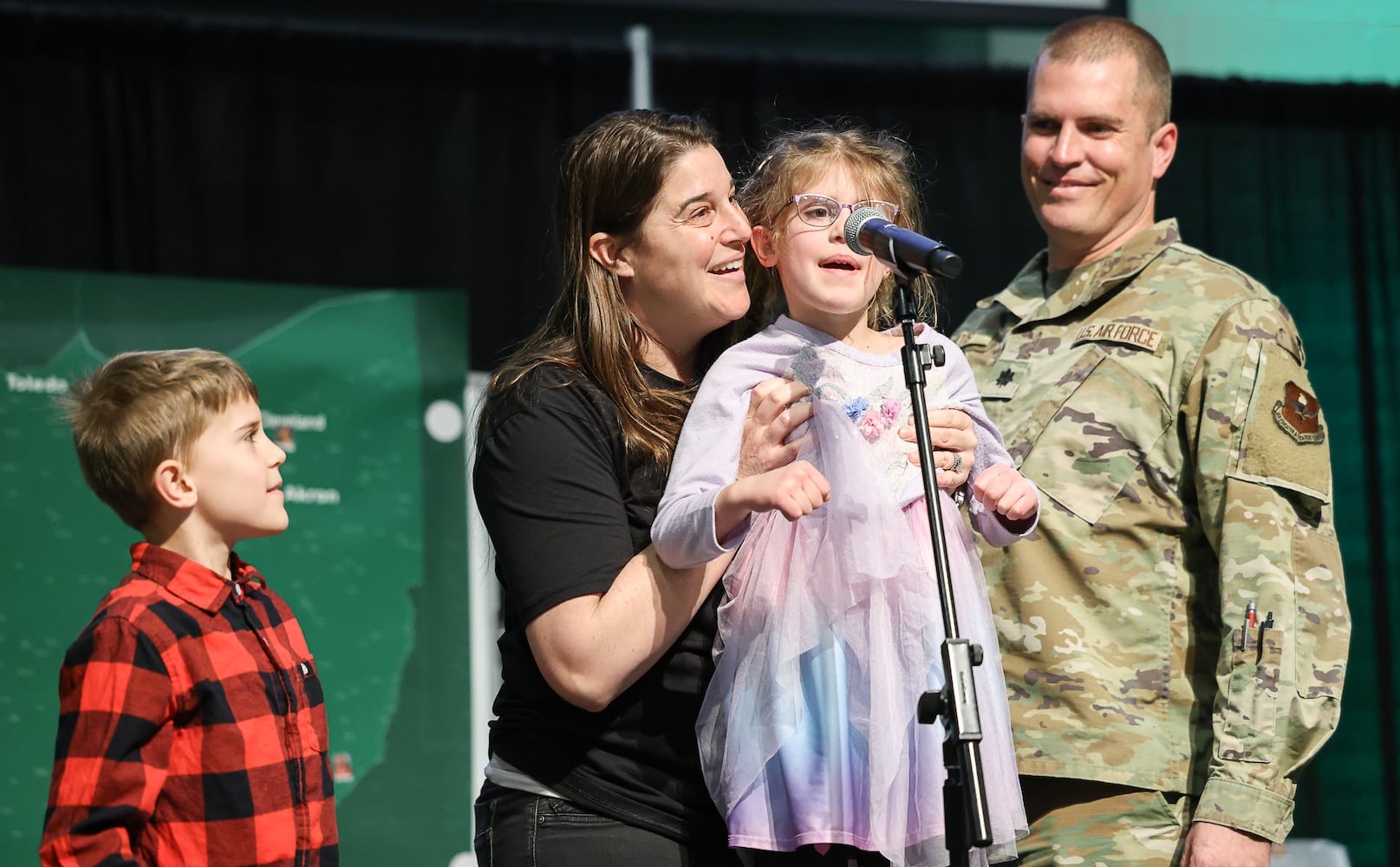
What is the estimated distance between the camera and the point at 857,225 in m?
1.98

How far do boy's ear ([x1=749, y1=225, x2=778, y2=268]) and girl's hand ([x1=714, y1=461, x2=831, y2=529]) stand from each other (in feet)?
1.66

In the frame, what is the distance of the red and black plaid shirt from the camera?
1748mm

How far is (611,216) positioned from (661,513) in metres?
0.49

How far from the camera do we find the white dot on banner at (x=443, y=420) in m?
3.67

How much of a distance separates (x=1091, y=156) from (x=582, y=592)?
4.54 feet

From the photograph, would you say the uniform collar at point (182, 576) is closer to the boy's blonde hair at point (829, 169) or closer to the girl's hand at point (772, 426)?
the girl's hand at point (772, 426)

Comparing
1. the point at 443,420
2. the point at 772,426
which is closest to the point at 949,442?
the point at 772,426

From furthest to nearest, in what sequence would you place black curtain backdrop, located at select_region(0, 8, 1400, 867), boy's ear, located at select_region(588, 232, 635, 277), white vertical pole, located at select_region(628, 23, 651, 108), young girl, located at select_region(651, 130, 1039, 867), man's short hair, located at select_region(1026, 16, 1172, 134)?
1. white vertical pole, located at select_region(628, 23, 651, 108)
2. black curtain backdrop, located at select_region(0, 8, 1400, 867)
3. man's short hair, located at select_region(1026, 16, 1172, 134)
4. boy's ear, located at select_region(588, 232, 635, 277)
5. young girl, located at select_region(651, 130, 1039, 867)

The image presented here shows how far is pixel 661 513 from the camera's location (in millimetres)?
1896

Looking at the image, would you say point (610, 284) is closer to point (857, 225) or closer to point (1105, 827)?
point (857, 225)

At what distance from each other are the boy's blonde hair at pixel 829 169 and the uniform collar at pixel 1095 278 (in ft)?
1.50

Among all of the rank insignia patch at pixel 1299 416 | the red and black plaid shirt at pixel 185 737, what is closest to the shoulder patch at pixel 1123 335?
the rank insignia patch at pixel 1299 416

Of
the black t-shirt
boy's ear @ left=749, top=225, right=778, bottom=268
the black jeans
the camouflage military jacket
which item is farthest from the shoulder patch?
the black jeans

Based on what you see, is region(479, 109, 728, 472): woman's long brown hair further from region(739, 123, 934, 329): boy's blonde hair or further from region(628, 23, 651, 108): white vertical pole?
region(628, 23, 651, 108): white vertical pole
